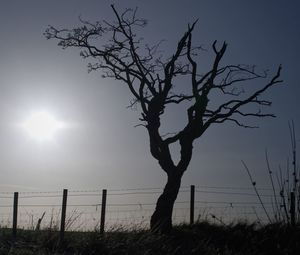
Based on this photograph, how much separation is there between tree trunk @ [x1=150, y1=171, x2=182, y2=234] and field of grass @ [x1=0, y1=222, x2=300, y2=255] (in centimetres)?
41

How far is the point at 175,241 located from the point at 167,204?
2.46 meters

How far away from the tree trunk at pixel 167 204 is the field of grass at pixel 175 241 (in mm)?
413

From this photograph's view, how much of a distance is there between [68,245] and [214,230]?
677cm

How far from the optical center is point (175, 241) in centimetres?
1717

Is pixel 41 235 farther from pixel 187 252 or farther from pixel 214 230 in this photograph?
pixel 214 230

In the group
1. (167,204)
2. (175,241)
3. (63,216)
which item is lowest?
(175,241)

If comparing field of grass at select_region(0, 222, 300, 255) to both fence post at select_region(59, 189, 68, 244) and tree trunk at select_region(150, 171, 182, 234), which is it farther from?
tree trunk at select_region(150, 171, 182, 234)

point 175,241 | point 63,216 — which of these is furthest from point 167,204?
point 63,216

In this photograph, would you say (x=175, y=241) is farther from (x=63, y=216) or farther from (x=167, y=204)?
(x=63, y=216)

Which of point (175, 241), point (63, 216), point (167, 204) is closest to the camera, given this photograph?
point (63, 216)

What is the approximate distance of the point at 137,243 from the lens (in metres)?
14.3

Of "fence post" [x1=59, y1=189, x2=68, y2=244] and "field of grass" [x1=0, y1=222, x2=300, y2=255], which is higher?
"fence post" [x1=59, y1=189, x2=68, y2=244]

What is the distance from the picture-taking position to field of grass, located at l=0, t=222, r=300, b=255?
544 inches

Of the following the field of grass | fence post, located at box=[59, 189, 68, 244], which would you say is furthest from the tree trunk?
fence post, located at box=[59, 189, 68, 244]
